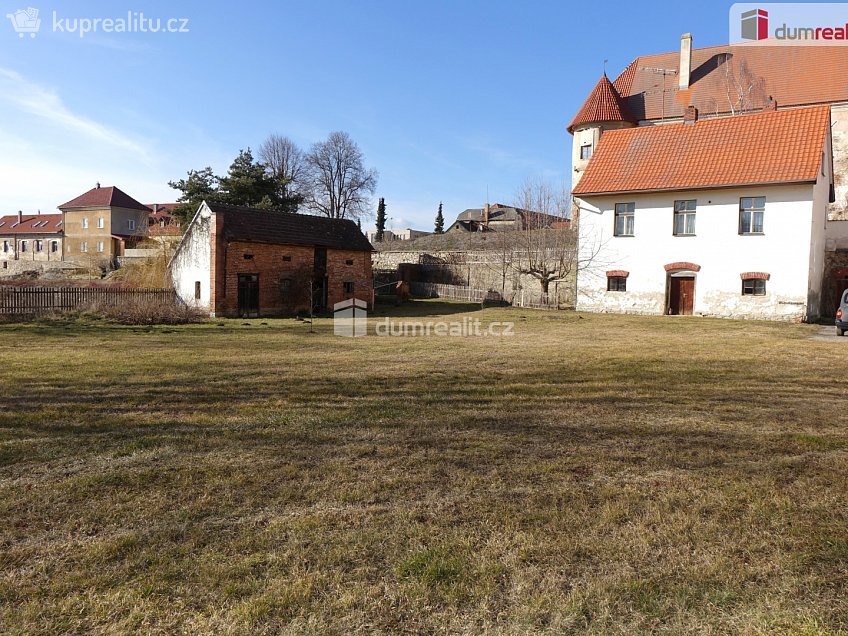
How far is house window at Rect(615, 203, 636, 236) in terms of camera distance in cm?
2623

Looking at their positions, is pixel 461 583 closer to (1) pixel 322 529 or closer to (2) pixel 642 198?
(1) pixel 322 529

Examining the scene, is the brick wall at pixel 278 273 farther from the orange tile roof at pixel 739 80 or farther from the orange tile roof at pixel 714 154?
the orange tile roof at pixel 739 80

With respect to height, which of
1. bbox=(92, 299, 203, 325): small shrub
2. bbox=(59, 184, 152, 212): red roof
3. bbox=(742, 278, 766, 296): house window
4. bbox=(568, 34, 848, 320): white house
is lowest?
bbox=(92, 299, 203, 325): small shrub

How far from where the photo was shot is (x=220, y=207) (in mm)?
25406

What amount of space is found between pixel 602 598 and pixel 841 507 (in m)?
2.42

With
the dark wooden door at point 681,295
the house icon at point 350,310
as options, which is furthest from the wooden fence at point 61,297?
the dark wooden door at point 681,295

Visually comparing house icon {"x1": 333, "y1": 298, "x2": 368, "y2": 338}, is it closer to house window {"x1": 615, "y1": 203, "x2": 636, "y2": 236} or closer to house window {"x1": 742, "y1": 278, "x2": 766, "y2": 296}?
house window {"x1": 615, "y1": 203, "x2": 636, "y2": 236}

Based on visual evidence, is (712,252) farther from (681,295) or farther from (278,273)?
(278,273)

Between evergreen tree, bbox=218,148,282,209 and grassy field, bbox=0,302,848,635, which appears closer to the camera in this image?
grassy field, bbox=0,302,848,635

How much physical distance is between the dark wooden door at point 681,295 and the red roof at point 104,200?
202 ft

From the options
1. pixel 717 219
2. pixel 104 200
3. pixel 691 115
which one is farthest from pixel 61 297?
pixel 104 200

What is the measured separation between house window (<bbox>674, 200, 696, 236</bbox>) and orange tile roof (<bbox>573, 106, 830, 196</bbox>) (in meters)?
0.86


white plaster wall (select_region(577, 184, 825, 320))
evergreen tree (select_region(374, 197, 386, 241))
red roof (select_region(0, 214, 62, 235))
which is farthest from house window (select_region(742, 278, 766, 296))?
red roof (select_region(0, 214, 62, 235))

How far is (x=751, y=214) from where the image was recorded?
918 inches
